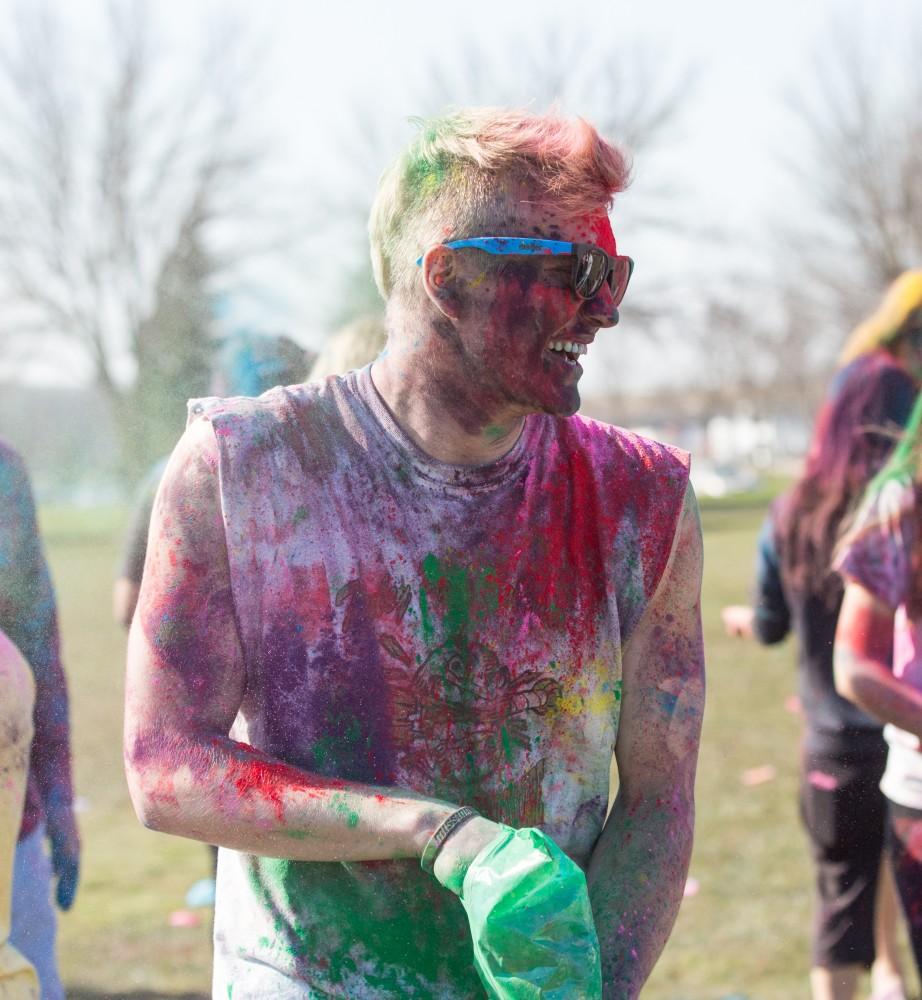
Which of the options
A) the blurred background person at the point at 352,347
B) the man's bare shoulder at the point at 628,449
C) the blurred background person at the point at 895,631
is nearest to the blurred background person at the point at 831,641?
the blurred background person at the point at 895,631

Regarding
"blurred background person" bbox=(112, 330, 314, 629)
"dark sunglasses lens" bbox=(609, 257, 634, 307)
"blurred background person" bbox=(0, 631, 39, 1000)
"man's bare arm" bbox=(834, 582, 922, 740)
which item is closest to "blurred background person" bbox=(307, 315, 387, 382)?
"blurred background person" bbox=(112, 330, 314, 629)

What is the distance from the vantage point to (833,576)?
3.49 m

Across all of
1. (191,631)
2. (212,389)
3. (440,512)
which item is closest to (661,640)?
(440,512)

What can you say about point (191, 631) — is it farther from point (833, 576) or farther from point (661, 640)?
point (833, 576)

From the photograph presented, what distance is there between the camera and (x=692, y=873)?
4754 millimetres

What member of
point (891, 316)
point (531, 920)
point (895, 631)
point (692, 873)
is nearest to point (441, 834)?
point (531, 920)

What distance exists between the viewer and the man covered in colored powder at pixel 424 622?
1544 mm

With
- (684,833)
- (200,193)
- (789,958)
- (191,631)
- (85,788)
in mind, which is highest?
(200,193)

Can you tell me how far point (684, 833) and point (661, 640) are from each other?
0.26 meters

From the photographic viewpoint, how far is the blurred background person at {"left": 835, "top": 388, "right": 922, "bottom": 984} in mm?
2777

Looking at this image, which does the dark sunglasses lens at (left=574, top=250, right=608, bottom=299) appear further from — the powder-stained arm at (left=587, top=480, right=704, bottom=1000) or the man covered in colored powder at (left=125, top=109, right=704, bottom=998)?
the powder-stained arm at (left=587, top=480, right=704, bottom=1000)

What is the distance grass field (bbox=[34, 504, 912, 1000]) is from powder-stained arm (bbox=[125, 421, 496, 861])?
3.50ft

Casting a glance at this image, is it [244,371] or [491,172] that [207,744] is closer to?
[491,172]

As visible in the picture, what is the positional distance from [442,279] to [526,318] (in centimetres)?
11
